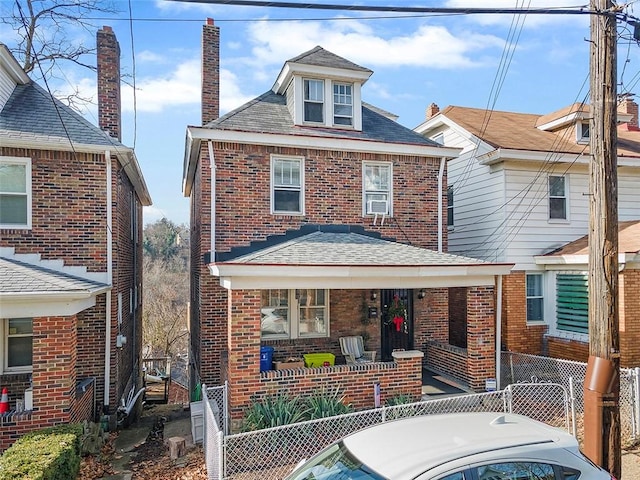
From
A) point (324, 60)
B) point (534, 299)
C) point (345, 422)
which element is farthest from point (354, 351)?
point (324, 60)

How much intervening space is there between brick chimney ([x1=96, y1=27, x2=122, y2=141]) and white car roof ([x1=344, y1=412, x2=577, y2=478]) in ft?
34.6

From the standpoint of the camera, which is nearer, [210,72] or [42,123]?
[42,123]

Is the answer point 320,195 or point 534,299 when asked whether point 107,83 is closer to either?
point 320,195

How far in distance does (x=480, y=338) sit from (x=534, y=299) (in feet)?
16.2

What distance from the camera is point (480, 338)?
951 centimetres

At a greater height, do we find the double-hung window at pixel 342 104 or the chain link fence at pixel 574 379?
the double-hung window at pixel 342 104

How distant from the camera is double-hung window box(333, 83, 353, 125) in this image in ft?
39.9

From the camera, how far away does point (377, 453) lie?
3588mm

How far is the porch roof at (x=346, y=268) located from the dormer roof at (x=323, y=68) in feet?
15.3

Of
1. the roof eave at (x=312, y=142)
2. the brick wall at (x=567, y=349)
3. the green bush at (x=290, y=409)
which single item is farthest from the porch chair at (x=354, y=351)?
the brick wall at (x=567, y=349)

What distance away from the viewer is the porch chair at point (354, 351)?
1090cm

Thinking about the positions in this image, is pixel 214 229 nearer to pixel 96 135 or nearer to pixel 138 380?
pixel 96 135

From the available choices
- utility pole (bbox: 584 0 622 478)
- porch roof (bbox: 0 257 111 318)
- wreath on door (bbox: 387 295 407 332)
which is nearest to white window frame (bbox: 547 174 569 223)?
wreath on door (bbox: 387 295 407 332)

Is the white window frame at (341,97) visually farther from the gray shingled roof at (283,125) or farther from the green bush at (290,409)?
the green bush at (290,409)
